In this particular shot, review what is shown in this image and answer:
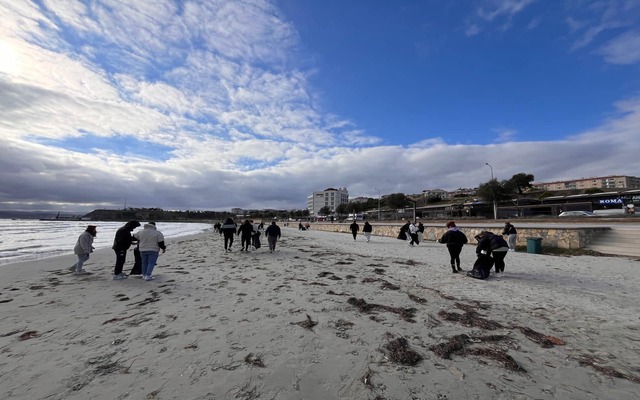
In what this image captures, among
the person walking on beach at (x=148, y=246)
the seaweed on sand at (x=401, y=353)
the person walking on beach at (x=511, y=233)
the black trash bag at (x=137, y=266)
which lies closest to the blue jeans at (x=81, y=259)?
the black trash bag at (x=137, y=266)

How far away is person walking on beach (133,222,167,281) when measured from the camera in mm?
7742

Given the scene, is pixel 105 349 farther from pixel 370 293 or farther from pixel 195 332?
pixel 370 293

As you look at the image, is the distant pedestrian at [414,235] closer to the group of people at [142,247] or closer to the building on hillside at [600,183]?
the group of people at [142,247]

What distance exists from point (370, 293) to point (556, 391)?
3.89 meters

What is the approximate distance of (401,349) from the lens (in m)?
3.71

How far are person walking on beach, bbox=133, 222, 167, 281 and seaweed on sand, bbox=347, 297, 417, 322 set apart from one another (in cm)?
552

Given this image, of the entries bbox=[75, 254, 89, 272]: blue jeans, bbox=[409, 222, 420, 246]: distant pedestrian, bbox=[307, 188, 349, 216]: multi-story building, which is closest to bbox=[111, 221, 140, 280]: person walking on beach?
bbox=[75, 254, 89, 272]: blue jeans

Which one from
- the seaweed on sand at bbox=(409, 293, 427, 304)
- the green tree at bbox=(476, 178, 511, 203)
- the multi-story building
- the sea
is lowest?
the sea

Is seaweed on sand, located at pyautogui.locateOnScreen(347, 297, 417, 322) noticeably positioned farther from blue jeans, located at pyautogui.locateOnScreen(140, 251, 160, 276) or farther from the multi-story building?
the multi-story building

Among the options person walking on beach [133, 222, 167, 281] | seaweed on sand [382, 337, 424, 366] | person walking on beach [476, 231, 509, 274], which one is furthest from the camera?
person walking on beach [476, 231, 509, 274]

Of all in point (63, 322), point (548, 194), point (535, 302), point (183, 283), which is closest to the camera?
point (63, 322)

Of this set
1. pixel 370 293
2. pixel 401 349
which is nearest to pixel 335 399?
pixel 401 349

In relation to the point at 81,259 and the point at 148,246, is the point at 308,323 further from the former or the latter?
the point at 81,259

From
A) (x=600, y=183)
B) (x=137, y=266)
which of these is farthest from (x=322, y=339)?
(x=600, y=183)
